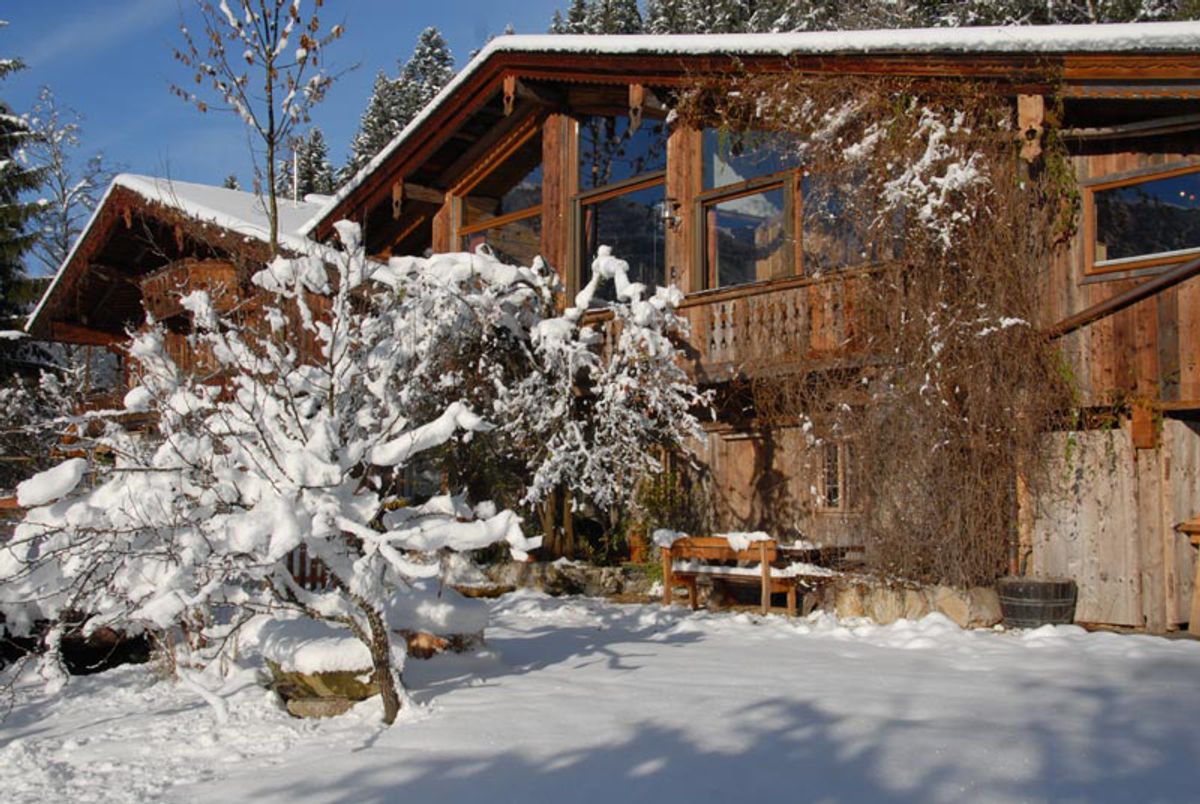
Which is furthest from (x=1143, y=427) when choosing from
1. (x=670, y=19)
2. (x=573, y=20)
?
(x=573, y=20)

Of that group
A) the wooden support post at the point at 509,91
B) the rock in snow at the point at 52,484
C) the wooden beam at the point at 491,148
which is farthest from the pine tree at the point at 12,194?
the rock in snow at the point at 52,484

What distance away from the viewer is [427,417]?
12.5 metres

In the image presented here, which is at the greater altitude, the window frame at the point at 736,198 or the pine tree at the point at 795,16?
the pine tree at the point at 795,16

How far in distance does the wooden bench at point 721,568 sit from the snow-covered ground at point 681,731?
69.1 inches

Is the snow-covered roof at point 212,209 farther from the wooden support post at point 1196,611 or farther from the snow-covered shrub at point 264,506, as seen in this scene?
the wooden support post at point 1196,611

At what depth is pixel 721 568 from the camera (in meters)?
11.3

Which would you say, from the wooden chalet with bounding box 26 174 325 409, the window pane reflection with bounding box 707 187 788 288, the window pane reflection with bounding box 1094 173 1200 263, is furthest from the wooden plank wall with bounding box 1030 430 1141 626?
the wooden chalet with bounding box 26 174 325 409

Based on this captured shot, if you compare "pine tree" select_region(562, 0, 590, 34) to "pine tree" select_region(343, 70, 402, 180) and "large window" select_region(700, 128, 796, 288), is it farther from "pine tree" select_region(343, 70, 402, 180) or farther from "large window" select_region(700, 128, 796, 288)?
"large window" select_region(700, 128, 796, 288)

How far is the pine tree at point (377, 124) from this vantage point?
4425 cm

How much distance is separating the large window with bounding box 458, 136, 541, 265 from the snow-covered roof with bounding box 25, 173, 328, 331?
8.80 feet

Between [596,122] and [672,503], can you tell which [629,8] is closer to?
[596,122]

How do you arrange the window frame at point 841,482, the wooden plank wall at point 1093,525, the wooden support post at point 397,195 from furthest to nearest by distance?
1. the wooden support post at point 397,195
2. the window frame at point 841,482
3. the wooden plank wall at point 1093,525

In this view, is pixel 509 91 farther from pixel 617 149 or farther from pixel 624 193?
pixel 624 193

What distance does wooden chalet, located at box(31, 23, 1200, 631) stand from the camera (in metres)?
9.77
